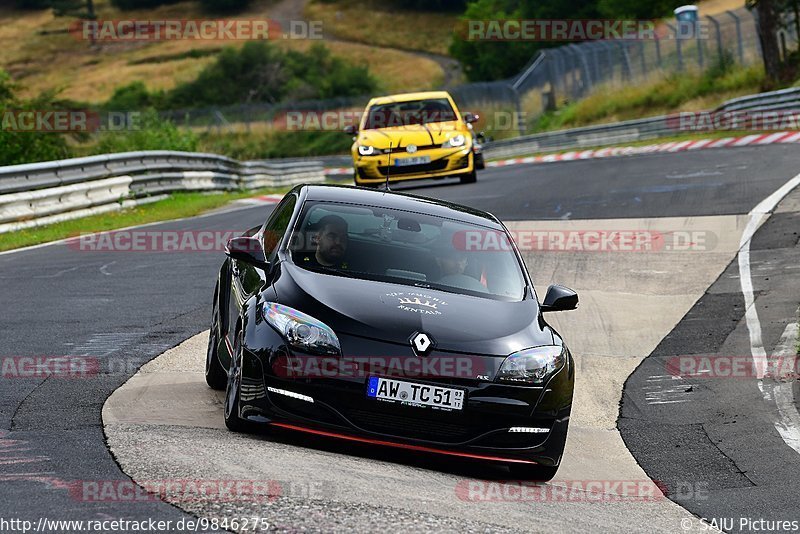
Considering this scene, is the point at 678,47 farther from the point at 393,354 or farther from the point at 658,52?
the point at 393,354

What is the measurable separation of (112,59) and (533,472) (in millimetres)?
114371

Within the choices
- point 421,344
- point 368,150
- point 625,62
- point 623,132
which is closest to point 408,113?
point 368,150

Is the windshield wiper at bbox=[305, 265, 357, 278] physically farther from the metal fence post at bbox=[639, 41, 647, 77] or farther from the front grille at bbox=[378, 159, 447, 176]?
the metal fence post at bbox=[639, 41, 647, 77]

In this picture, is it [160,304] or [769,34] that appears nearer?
[160,304]

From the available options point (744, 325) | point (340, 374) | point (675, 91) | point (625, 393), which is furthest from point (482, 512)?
point (675, 91)

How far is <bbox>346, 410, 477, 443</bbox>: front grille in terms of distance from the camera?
6.62m

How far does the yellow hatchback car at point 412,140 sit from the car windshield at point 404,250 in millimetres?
14607

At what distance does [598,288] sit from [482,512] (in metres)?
8.32

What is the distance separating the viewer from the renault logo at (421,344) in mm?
6648

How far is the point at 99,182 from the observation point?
2191 centimetres

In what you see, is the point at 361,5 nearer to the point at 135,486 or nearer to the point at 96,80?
the point at 96,80
